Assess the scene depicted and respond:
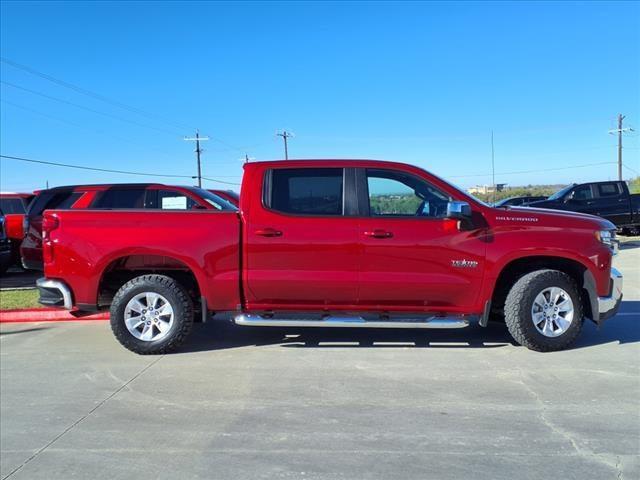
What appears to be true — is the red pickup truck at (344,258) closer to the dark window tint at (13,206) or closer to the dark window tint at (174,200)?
the dark window tint at (174,200)

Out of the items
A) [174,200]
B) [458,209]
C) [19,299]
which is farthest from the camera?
[174,200]

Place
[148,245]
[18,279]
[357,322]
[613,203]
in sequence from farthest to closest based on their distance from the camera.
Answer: [613,203]
[18,279]
[148,245]
[357,322]

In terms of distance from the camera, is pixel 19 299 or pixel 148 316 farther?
pixel 19 299

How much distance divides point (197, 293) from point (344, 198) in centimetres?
210

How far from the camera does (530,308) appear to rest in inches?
217

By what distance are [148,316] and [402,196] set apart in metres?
3.06

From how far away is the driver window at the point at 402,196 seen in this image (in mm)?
5695

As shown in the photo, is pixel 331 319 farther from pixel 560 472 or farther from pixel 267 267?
pixel 560 472

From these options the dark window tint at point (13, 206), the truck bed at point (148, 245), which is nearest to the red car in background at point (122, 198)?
the truck bed at point (148, 245)

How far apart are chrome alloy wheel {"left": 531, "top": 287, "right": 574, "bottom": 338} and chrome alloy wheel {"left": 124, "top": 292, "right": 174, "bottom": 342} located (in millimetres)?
3893

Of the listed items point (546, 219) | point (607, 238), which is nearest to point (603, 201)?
point (607, 238)

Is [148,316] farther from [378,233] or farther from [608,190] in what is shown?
[608,190]

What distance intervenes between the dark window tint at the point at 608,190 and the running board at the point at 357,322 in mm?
14573

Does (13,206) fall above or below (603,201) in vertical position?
above
